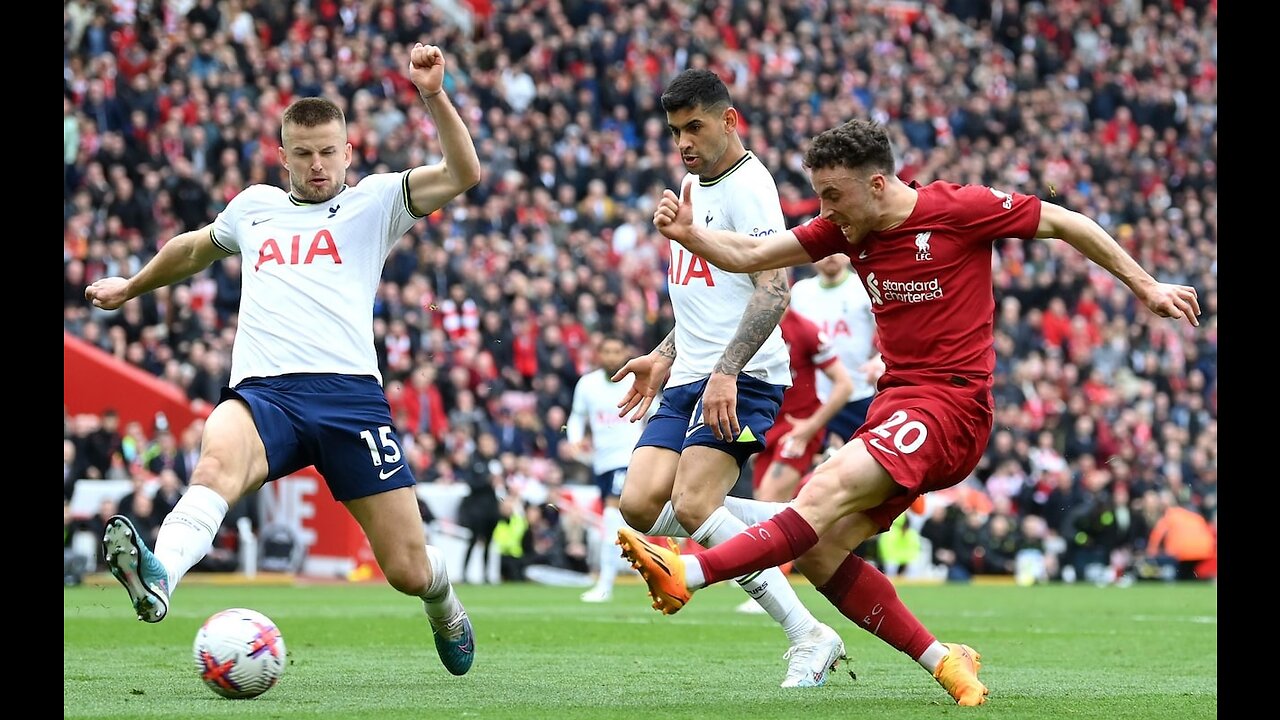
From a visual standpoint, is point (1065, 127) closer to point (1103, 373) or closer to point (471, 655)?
point (1103, 373)

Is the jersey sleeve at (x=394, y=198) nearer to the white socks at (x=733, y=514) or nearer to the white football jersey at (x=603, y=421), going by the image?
the white socks at (x=733, y=514)

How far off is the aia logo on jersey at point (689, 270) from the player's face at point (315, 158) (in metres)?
1.71

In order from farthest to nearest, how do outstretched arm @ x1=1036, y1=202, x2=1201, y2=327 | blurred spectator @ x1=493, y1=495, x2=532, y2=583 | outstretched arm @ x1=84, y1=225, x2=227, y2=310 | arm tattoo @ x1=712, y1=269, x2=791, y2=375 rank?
1. blurred spectator @ x1=493, y1=495, x2=532, y2=583
2. outstretched arm @ x1=84, y1=225, x2=227, y2=310
3. arm tattoo @ x1=712, y1=269, x2=791, y2=375
4. outstretched arm @ x1=1036, y1=202, x2=1201, y2=327

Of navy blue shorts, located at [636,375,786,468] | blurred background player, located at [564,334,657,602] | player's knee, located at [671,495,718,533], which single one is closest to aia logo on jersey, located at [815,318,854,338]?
blurred background player, located at [564,334,657,602]

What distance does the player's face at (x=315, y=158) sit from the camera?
295 inches

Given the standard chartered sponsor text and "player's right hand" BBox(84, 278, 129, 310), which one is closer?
the standard chartered sponsor text

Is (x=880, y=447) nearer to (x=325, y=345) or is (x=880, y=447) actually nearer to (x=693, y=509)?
(x=693, y=509)

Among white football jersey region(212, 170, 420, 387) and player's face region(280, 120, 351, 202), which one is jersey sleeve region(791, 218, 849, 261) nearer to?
white football jersey region(212, 170, 420, 387)

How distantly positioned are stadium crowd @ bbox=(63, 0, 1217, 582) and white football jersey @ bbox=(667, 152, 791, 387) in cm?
1025

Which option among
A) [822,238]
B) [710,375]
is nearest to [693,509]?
[710,375]

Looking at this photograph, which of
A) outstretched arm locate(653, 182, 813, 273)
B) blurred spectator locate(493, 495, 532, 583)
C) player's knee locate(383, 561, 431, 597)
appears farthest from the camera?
blurred spectator locate(493, 495, 532, 583)

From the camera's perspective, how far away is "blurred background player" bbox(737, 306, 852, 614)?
459 inches

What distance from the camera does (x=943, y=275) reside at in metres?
6.97
